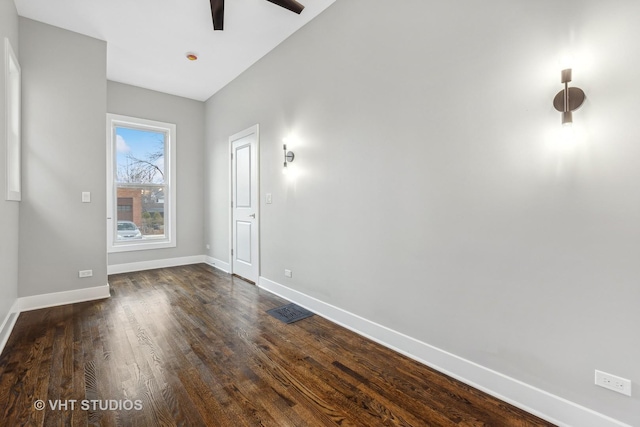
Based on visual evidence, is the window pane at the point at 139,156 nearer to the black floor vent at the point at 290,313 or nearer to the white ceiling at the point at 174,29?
the white ceiling at the point at 174,29

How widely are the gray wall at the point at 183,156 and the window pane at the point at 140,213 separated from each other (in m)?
0.27

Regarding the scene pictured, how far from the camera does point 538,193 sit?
5.36 ft

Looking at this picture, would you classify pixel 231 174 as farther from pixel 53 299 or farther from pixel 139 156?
pixel 53 299

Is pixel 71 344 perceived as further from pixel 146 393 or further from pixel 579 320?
pixel 579 320

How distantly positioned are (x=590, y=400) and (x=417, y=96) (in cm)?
208

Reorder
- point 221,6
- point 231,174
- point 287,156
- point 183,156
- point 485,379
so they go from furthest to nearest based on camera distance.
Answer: point 183,156, point 231,174, point 287,156, point 221,6, point 485,379

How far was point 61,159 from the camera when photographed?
11.0ft

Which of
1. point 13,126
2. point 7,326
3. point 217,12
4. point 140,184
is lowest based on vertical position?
point 7,326

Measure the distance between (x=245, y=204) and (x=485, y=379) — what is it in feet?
11.6

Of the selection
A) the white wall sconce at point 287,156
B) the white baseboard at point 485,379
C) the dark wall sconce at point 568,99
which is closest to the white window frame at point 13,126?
the white wall sconce at point 287,156

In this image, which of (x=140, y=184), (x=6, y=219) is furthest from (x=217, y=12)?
(x=140, y=184)

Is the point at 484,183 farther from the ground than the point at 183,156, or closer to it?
closer to it

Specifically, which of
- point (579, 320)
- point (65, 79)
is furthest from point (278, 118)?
point (579, 320)

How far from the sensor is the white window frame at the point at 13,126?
2664 mm
